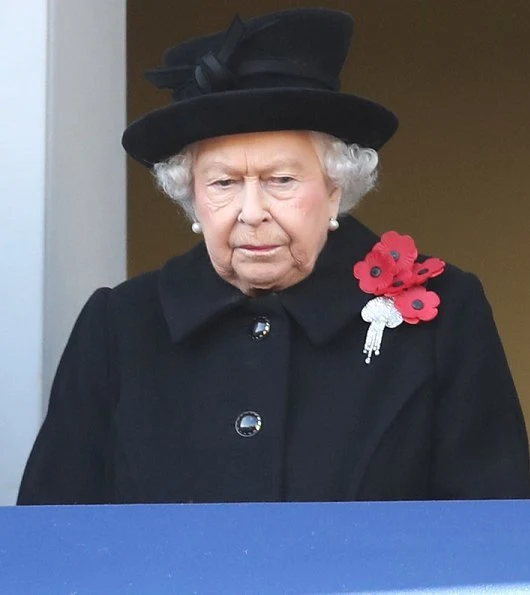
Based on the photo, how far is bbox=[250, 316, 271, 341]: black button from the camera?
2.43m

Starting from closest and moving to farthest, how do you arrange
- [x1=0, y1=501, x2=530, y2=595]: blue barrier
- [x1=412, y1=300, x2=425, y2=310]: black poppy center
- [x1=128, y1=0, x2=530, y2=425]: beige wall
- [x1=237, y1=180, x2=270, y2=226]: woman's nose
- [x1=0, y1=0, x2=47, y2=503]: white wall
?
[x1=0, y1=501, x2=530, y2=595]: blue barrier, [x1=237, y1=180, x2=270, y2=226]: woman's nose, [x1=412, y1=300, x2=425, y2=310]: black poppy center, [x1=0, y1=0, x2=47, y2=503]: white wall, [x1=128, y1=0, x2=530, y2=425]: beige wall

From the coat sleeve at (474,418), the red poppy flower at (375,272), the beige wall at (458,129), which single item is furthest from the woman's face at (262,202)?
the beige wall at (458,129)

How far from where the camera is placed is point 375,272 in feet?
8.09

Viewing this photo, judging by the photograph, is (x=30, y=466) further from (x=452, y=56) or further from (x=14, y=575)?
(x=452, y=56)

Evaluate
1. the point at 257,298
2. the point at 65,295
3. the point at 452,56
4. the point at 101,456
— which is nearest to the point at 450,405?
the point at 257,298

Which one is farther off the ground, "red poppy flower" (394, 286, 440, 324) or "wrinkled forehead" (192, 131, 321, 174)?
"wrinkled forehead" (192, 131, 321, 174)

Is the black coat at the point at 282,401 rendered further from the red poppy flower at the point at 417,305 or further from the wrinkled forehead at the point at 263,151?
the wrinkled forehead at the point at 263,151

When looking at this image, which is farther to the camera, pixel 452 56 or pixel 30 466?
pixel 452 56

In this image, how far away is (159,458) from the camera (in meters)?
2.36

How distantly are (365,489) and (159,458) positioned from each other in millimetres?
314

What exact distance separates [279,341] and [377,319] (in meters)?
0.15

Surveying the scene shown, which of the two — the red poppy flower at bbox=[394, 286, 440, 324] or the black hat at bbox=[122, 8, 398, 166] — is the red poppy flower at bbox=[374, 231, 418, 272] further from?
the black hat at bbox=[122, 8, 398, 166]

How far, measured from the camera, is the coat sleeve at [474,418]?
2340mm

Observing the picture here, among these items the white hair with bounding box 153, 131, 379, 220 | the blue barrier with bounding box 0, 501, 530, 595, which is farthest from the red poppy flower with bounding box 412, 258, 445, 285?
the blue barrier with bounding box 0, 501, 530, 595
